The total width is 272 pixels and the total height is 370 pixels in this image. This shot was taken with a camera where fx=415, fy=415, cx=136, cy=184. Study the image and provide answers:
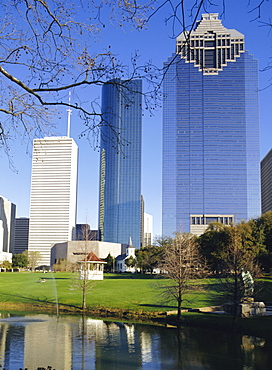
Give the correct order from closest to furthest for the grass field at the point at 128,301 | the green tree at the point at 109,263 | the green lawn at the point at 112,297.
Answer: the grass field at the point at 128,301
the green lawn at the point at 112,297
the green tree at the point at 109,263

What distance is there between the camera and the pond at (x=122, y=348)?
17953 mm

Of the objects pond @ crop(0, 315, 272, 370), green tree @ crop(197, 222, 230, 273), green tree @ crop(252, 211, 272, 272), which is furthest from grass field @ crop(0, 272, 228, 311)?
green tree @ crop(252, 211, 272, 272)

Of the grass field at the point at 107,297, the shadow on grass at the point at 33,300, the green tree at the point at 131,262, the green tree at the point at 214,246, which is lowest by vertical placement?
the shadow on grass at the point at 33,300

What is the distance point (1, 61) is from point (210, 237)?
73117 millimetres

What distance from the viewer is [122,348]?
21.3 m

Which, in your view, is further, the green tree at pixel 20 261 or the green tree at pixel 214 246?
the green tree at pixel 20 261

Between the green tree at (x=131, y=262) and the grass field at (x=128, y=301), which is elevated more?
the green tree at (x=131, y=262)

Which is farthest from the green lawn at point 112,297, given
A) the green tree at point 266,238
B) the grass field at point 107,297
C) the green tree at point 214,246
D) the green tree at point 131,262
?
the green tree at point 131,262

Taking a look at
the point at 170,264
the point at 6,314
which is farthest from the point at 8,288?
the point at 170,264

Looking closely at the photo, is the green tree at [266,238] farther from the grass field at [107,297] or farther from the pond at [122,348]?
the pond at [122,348]

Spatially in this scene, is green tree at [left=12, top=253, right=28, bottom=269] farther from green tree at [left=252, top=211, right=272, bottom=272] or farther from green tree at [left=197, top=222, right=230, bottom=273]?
green tree at [left=252, top=211, right=272, bottom=272]

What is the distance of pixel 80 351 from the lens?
20391 millimetres

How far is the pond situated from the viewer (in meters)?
18.0

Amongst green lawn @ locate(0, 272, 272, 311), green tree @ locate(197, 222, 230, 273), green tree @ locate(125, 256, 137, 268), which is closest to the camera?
green lawn @ locate(0, 272, 272, 311)
